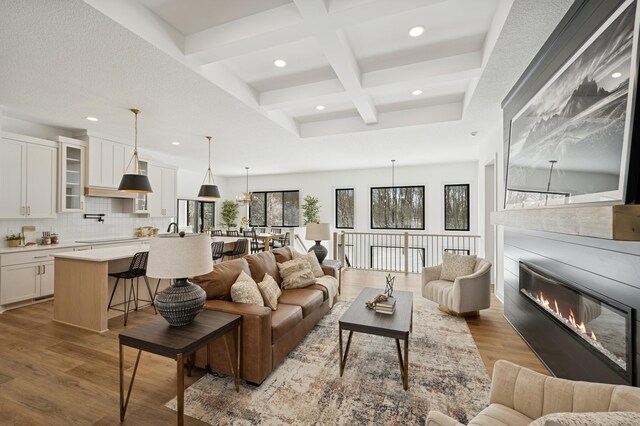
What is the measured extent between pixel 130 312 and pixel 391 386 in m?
3.76

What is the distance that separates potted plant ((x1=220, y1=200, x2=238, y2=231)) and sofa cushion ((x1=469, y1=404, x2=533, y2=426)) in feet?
32.1

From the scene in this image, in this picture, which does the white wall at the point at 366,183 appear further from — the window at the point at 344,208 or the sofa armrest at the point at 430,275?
the sofa armrest at the point at 430,275

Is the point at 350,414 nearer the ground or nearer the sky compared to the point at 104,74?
nearer the ground

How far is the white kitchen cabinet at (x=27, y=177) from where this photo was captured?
4.19m

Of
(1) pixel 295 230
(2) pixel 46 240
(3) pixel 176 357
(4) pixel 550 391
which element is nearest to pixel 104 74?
(3) pixel 176 357

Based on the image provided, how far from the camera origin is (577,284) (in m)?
2.08

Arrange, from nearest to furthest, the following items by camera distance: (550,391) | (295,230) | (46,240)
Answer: (550,391)
(46,240)
(295,230)

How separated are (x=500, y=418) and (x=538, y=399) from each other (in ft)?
0.70

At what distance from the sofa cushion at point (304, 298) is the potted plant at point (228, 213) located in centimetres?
752

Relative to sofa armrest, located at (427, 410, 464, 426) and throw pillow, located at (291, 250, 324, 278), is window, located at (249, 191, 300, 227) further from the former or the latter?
sofa armrest, located at (427, 410, 464, 426)

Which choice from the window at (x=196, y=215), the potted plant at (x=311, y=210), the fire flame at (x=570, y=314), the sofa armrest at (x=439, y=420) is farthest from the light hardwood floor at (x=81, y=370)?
the potted plant at (x=311, y=210)

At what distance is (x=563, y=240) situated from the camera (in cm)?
231

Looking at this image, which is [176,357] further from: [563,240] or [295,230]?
[295,230]

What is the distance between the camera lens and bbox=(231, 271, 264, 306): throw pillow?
2.58m
